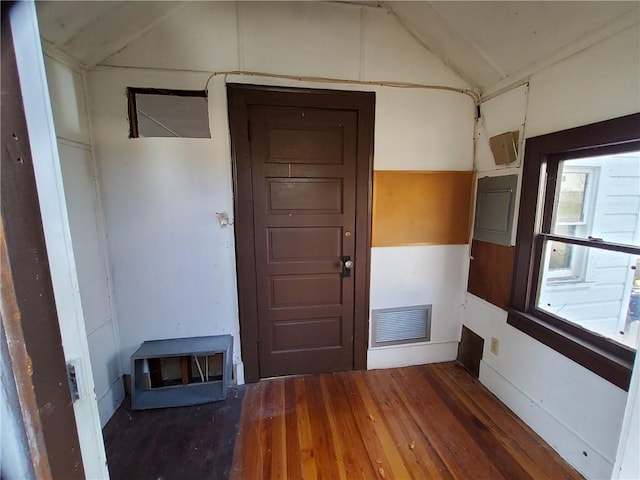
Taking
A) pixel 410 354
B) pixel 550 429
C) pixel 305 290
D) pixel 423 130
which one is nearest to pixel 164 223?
pixel 305 290

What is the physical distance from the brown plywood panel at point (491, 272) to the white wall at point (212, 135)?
72cm

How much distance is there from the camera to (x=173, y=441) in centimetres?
180

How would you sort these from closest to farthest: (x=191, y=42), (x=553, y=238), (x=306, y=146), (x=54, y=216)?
(x=54, y=216) → (x=553, y=238) → (x=191, y=42) → (x=306, y=146)

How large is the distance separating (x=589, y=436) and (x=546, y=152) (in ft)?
5.32

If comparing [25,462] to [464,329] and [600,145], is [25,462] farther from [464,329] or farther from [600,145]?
[464,329]

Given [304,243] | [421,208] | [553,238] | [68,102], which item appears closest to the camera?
[68,102]

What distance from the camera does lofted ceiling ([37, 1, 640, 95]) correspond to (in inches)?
56.8

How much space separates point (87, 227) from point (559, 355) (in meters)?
3.03

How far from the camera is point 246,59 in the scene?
6.59 feet

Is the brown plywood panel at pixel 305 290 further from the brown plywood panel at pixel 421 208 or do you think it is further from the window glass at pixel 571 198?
the window glass at pixel 571 198

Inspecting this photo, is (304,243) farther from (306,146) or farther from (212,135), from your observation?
(212,135)

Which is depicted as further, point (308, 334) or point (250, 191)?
point (308, 334)

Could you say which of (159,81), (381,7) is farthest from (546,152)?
(159,81)

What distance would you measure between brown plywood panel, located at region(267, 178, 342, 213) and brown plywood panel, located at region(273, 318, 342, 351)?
0.93 metres
